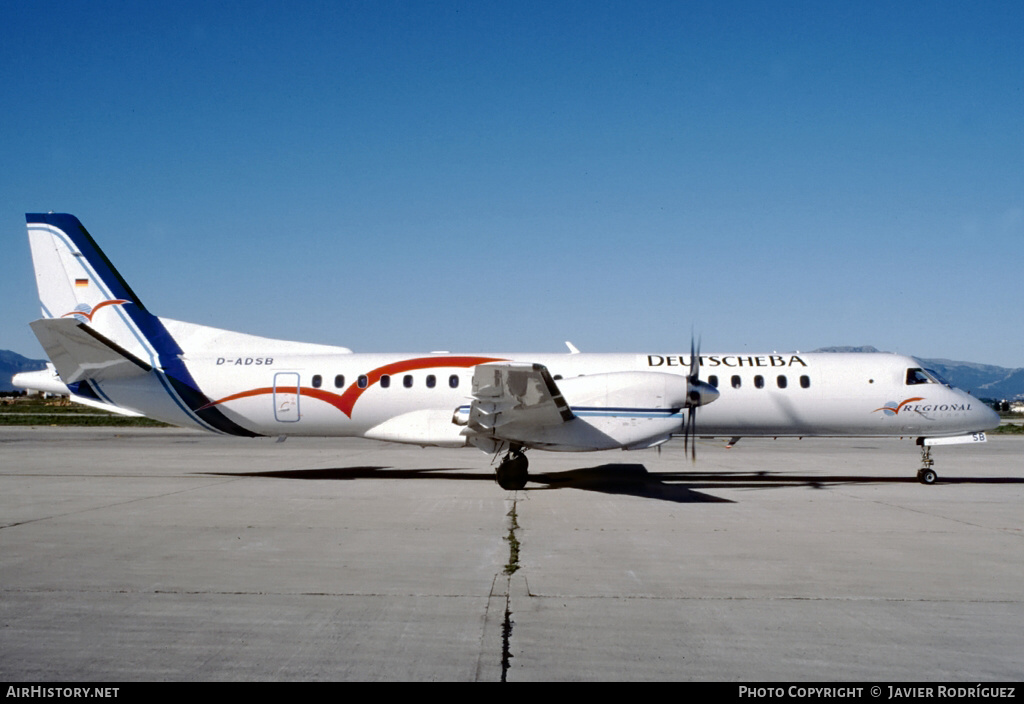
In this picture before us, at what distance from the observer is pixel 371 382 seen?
1675 cm

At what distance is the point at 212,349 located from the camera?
1759cm

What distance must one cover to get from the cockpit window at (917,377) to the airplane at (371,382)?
23 millimetres

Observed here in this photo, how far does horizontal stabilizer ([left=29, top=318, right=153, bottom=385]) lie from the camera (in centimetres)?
1491

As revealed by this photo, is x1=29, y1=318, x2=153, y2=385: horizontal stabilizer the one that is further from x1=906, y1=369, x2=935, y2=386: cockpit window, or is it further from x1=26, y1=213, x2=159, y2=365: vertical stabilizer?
x1=906, y1=369, x2=935, y2=386: cockpit window

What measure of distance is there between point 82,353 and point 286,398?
432cm

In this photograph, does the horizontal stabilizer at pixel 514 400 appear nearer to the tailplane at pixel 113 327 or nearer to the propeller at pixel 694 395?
the propeller at pixel 694 395

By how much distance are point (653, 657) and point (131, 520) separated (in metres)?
8.22

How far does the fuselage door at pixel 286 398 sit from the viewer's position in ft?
54.9

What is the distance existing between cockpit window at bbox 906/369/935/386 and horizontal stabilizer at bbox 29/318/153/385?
17346mm

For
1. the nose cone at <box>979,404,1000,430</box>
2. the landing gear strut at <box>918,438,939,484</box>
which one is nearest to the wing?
the landing gear strut at <box>918,438,939,484</box>

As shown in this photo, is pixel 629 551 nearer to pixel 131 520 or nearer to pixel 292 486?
pixel 131 520

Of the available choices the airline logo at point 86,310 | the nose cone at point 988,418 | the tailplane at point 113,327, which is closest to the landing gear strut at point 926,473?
the nose cone at point 988,418

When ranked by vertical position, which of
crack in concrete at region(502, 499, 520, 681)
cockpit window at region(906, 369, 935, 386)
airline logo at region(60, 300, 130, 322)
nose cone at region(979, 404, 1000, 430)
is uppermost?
airline logo at region(60, 300, 130, 322)

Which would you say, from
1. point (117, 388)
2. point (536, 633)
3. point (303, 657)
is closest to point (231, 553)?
point (303, 657)
